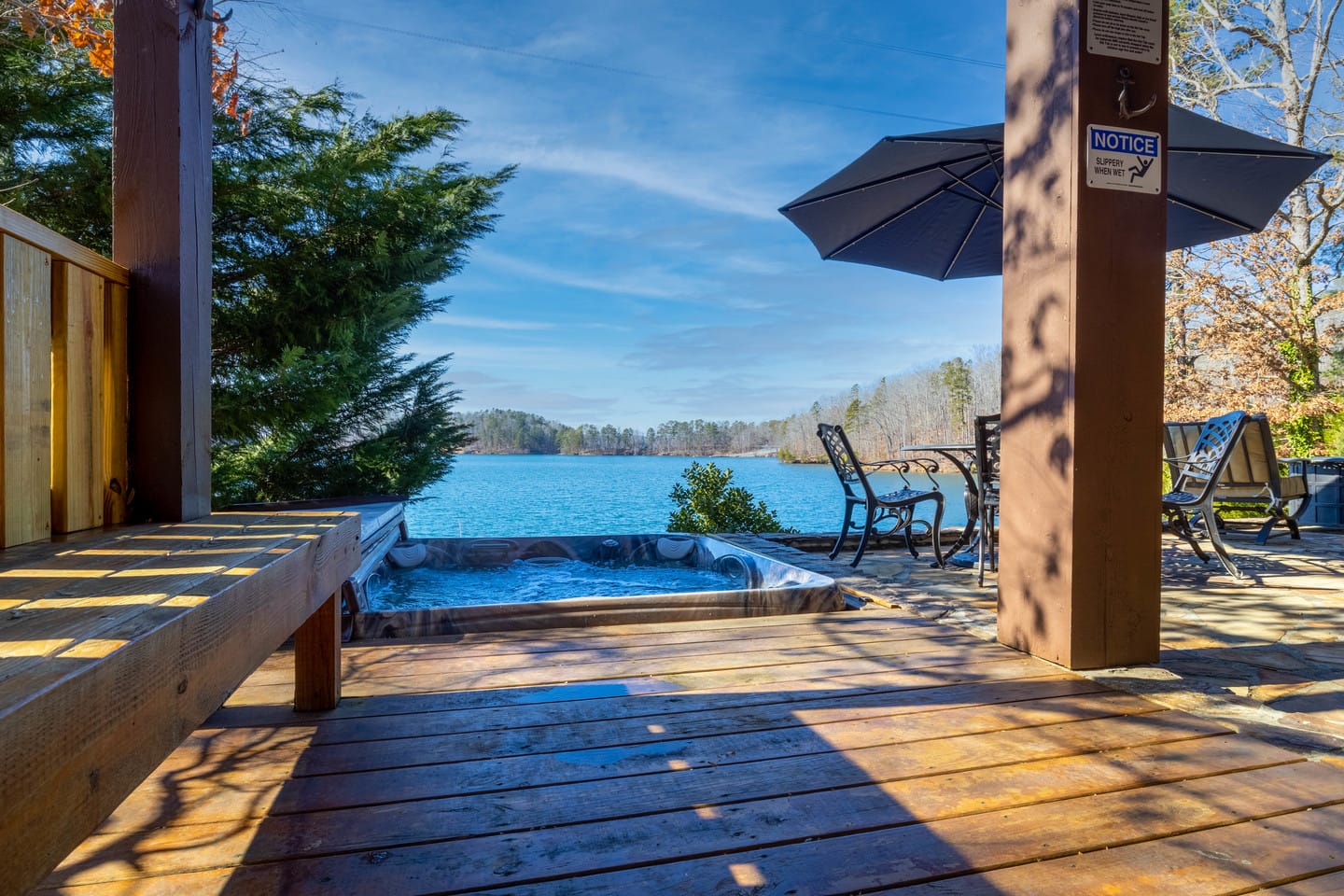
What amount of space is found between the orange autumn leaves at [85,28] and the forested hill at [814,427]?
214 inches

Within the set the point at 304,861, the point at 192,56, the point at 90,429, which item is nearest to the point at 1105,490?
the point at 304,861

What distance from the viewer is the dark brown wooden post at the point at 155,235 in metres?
1.72

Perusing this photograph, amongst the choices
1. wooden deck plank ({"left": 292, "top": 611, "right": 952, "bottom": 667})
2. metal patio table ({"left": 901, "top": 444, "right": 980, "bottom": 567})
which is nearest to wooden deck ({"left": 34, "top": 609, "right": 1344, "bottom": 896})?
wooden deck plank ({"left": 292, "top": 611, "right": 952, "bottom": 667})

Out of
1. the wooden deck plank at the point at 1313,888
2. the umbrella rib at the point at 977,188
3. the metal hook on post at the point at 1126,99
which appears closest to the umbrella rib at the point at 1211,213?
the umbrella rib at the point at 977,188

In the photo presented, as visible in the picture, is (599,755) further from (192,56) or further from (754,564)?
(754,564)

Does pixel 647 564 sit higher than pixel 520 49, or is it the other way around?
pixel 520 49

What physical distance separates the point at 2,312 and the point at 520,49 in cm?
1198

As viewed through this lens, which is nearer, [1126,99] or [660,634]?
[1126,99]

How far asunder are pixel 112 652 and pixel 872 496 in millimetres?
4027

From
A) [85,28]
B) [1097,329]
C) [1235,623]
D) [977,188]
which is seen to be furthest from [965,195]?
[85,28]

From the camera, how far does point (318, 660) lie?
180cm

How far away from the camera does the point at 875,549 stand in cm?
517

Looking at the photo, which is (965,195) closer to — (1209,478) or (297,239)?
(1209,478)

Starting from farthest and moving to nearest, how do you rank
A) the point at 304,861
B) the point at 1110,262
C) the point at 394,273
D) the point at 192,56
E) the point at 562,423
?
the point at 562,423, the point at 394,273, the point at 1110,262, the point at 192,56, the point at 304,861
